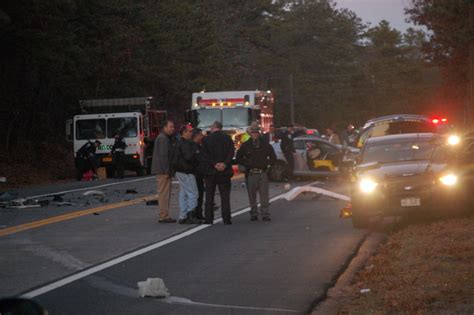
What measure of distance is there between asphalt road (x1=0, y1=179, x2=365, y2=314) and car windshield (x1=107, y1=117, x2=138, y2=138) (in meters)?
22.2

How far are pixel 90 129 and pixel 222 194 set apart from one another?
978 inches

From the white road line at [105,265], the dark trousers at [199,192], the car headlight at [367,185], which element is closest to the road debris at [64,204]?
the dark trousers at [199,192]

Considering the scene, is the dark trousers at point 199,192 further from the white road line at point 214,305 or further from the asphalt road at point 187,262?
the white road line at point 214,305

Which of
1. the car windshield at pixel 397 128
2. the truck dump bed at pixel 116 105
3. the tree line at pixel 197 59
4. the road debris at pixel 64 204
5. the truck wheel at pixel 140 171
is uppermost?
the tree line at pixel 197 59

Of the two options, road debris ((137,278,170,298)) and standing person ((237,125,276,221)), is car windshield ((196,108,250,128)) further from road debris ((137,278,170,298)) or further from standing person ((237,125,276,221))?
road debris ((137,278,170,298))

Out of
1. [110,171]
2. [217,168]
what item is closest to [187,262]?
[217,168]

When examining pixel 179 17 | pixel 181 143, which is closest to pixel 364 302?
pixel 181 143

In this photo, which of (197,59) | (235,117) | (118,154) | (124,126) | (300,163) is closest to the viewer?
→ (300,163)

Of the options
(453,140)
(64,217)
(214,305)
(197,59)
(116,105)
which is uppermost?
(197,59)

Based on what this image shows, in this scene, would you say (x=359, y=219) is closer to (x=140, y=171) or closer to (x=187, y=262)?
(x=187, y=262)

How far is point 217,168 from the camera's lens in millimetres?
20047

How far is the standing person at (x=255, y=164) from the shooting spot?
20750 millimetres

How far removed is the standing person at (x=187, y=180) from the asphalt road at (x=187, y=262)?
2.12 feet

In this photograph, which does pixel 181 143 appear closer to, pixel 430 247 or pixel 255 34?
pixel 430 247
